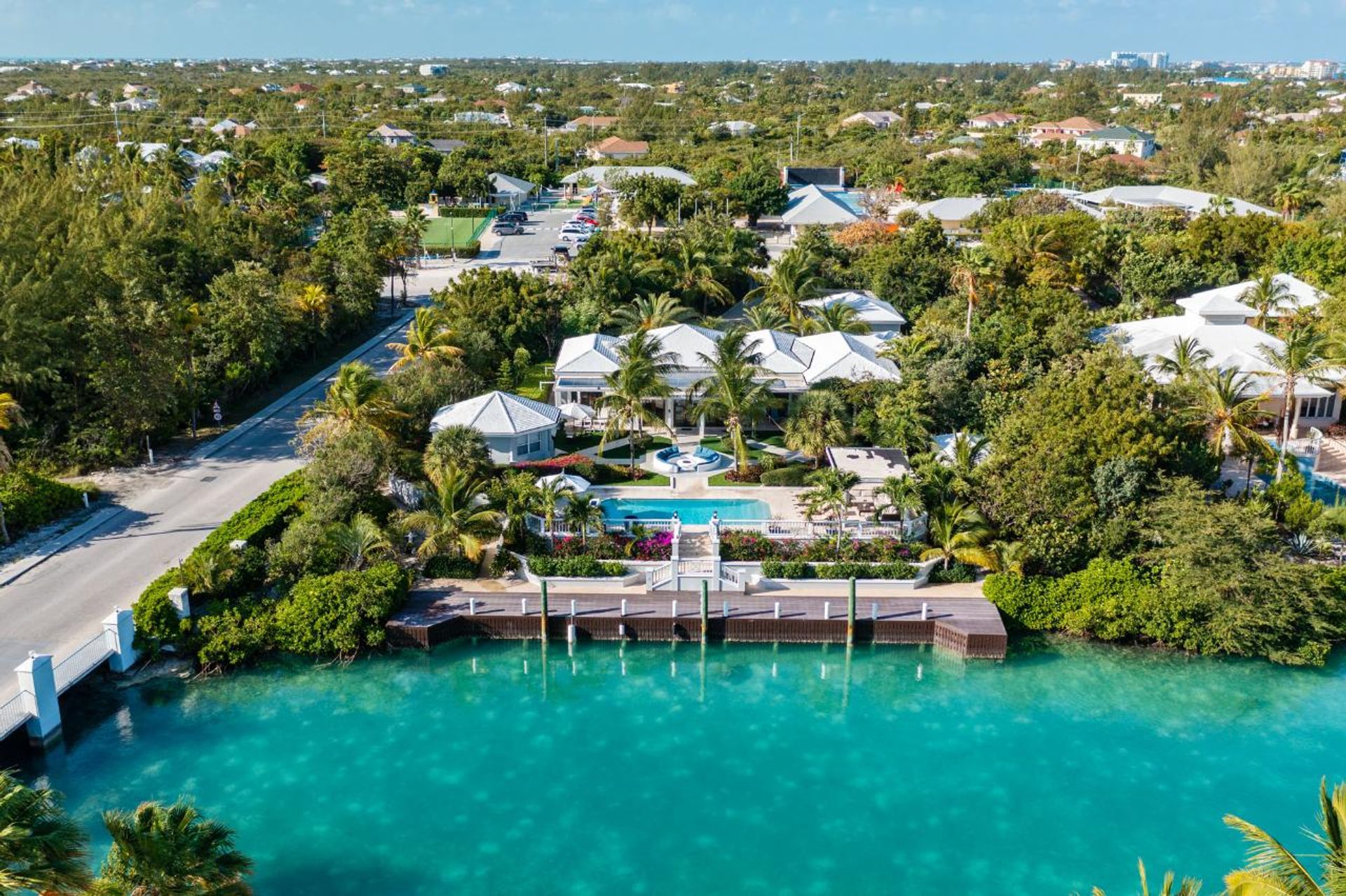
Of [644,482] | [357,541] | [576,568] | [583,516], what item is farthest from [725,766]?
[644,482]

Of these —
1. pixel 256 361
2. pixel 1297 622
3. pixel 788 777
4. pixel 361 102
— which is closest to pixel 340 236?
pixel 256 361

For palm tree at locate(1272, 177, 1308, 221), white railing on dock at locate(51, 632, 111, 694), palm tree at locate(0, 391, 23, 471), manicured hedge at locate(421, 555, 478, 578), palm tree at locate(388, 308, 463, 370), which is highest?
palm tree at locate(1272, 177, 1308, 221)

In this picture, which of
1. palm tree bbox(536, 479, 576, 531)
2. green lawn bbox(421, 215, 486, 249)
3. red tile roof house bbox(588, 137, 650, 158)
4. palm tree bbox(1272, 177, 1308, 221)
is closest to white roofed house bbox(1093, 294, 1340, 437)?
palm tree bbox(536, 479, 576, 531)

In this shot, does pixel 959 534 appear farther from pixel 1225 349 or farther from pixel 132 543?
pixel 132 543

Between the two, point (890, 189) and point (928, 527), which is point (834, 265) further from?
point (890, 189)

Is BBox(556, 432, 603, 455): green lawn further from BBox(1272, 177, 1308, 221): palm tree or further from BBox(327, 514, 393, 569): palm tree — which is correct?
BBox(1272, 177, 1308, 221): palm tree

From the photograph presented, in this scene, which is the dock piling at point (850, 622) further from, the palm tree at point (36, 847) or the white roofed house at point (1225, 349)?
the palm tree at point (36, 847)
